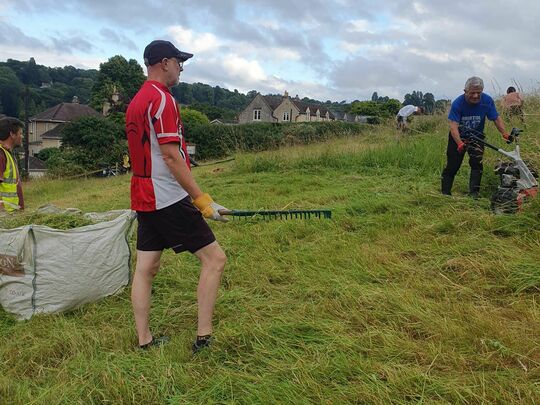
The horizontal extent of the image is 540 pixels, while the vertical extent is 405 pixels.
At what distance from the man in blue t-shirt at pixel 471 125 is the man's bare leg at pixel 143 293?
4.20 meters

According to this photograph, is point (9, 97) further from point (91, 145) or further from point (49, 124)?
point (91, 145)

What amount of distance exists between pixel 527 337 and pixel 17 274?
3.35 meters

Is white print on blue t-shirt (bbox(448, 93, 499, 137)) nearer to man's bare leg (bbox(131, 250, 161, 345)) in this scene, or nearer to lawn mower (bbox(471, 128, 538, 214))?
lawn mower (bbox(471, 128, 538, 214))

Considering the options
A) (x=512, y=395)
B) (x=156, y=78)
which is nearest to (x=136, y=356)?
(x=156, y=78)

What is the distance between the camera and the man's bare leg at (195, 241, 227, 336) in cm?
261

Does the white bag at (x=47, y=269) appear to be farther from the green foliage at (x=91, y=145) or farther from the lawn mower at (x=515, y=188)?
the green foliage at (x=91, y=145)

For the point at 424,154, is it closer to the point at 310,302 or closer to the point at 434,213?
the point at 434,213

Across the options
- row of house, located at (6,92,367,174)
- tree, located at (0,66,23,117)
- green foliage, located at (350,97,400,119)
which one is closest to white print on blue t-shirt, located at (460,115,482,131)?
green foliage, located at (350,97,400,119)

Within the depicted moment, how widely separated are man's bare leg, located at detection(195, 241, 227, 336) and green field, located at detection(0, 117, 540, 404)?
164mm

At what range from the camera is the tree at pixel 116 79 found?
184 feet

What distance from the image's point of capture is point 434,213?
491cm

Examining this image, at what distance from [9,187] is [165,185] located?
112 inches

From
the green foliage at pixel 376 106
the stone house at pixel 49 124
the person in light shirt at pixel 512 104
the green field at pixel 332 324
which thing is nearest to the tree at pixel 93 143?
the person in light shirt at pixel 512 104

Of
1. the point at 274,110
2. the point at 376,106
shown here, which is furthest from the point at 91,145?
the point at 274,110
